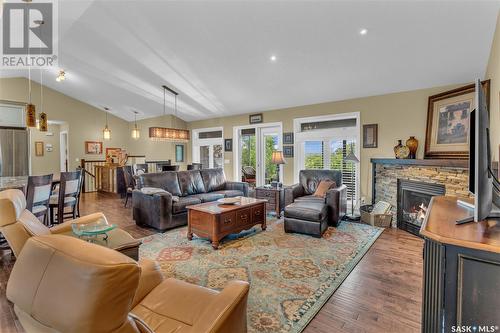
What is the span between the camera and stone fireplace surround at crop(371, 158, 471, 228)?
3588 millimetres

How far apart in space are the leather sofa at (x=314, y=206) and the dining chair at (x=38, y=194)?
3.54 meters

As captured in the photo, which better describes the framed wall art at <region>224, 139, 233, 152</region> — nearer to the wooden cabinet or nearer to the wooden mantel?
the wooden mantel

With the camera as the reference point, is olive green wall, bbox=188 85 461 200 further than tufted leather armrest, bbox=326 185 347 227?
Yes

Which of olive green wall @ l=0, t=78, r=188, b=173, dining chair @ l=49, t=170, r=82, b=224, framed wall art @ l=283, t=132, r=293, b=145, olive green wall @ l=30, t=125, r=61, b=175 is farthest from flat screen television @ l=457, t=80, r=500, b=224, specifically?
olive green wall @ l=30, t=125, r=61, b=175

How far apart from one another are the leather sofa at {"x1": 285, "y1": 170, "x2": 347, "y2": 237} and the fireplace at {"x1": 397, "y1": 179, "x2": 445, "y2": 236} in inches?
38.2

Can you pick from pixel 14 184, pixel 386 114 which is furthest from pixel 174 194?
pixel 386 114

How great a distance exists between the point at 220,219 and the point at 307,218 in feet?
4.50

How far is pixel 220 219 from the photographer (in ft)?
11.5

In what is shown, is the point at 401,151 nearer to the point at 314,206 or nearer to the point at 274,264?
the point at 314,206

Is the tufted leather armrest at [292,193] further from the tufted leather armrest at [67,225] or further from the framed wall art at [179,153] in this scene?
the framed wall art at [179,153]

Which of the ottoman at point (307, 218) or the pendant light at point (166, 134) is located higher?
the pendant light at point (166, 134)

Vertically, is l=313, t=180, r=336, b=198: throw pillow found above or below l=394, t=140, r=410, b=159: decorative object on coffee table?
below

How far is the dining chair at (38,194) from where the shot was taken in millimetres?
3221
